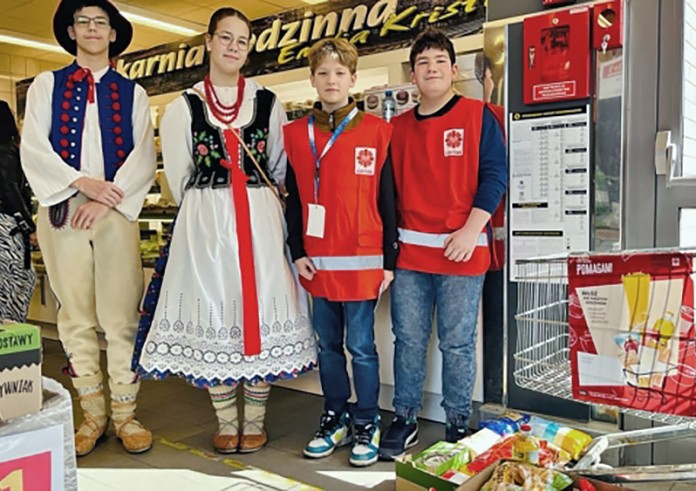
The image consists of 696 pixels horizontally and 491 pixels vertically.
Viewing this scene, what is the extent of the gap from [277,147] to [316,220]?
0.40 meters

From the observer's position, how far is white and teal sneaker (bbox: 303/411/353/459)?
99.0 inches

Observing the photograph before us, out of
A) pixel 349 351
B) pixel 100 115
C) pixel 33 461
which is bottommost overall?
pixel 349 351

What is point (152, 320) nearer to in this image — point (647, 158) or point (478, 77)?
point (478, 77)

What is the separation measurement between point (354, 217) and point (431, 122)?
47 cm

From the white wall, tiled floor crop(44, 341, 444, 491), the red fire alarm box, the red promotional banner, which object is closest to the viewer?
the red promotional banner

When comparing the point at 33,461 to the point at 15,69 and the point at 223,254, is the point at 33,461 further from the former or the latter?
the point at 15,69

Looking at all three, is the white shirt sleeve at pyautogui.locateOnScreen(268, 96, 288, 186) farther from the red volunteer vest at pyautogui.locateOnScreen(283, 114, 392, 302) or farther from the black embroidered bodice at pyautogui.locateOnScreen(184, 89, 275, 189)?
Result: the red volunteer vest at pyautogui.locateOnScreen(283, 114, 392, 302)

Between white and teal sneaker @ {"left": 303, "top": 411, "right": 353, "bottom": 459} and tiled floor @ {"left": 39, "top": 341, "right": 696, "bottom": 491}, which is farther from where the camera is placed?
white and teal sneaker @ {"left": 303, "top": 411, "right": 353, "bottom": 459}

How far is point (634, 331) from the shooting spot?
4.26 ft

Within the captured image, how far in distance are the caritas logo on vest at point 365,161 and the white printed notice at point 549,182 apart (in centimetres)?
53

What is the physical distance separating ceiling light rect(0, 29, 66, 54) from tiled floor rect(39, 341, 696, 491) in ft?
21.4

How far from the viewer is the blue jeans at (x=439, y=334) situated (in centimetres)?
241

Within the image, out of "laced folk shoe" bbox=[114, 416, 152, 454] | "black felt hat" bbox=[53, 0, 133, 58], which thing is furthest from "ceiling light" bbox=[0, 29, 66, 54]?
"laced folk shoe" bbox=[114, 416, 152, 454]

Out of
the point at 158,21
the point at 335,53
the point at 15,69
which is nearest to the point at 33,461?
the point at 335,53
